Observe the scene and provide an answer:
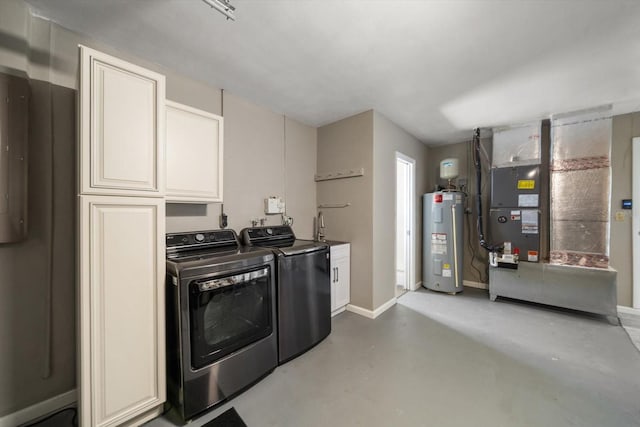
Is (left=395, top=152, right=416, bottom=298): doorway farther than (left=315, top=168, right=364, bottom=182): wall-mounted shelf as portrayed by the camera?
Yes

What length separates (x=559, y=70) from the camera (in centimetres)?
201

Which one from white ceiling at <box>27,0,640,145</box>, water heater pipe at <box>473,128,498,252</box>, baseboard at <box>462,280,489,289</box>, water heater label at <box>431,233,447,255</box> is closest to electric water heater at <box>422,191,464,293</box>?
water heater label at <box>431,233,447,255</box>

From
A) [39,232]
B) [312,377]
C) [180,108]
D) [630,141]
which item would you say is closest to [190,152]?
[180,108]

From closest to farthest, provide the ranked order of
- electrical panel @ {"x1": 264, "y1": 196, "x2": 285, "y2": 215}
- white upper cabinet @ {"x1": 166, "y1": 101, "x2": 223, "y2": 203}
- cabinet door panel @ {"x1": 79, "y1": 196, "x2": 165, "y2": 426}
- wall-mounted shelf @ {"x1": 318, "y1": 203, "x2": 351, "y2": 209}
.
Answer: cabinet door panel @ {"x1": 79, "y1": 196, "x2": 165, "y2": 426}
white upper cabinet @ {"x1": 166, "y1": 101, "x2": 223, "y2": 203}
electrical panel @ {"x1": 264, "y1": 196, "x2": 285, "y2": 215}
wall-mounted shelf @ {"x1": 318, "y1": 203, "x2": 351, "y2": 209}

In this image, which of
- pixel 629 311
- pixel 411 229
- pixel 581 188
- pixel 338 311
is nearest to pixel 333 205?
pixel 338 311

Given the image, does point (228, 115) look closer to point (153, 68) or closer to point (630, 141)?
point (153, 68)

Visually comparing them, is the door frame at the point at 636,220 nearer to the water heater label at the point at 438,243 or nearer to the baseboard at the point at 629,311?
the baseboard at the point at 629,311

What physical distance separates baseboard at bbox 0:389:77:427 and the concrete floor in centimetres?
68

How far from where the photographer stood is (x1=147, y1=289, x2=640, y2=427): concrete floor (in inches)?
57.7

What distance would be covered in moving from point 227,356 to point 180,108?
6.20 ft

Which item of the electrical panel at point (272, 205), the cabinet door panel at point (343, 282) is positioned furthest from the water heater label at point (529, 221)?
the electrical panel at point (272, 205)

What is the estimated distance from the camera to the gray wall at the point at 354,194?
2844 millimetres

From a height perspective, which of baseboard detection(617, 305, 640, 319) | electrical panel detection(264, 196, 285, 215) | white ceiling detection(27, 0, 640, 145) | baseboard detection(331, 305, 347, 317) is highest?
white ceiling detection(27, 0, 640, 145)

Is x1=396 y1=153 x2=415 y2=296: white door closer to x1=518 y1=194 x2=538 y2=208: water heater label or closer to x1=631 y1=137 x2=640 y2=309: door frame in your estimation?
x1=518 y1=194 x2=538 y2=208: water heater label
